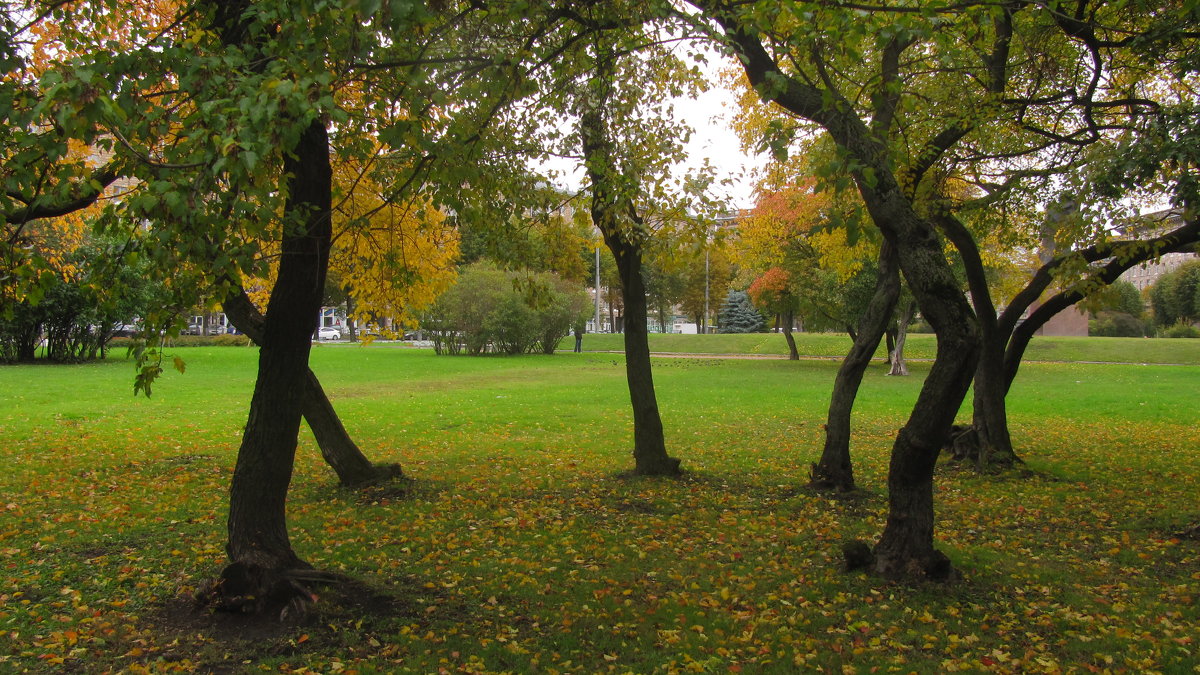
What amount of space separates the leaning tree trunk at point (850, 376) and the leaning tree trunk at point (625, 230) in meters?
1.96

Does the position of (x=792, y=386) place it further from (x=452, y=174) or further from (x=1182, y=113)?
(x=452, y=174)

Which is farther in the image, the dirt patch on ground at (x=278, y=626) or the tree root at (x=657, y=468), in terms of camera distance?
the tree root at (x=657, y=468)

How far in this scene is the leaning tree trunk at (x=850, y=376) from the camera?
25.3 feet

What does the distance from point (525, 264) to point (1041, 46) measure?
6.94 m

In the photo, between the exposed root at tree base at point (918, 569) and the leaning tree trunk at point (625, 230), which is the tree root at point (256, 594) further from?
the leaning tree trunk at point (625, 230)

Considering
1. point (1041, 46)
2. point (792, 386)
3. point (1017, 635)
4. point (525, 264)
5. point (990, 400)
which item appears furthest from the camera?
point (792, 386)

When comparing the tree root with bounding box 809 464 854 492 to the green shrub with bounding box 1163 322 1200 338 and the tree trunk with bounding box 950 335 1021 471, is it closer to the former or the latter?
the tree trunk with bounding box 950 335 1021 471

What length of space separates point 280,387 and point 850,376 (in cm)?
619

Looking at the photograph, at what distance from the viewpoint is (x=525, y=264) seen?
852 cm

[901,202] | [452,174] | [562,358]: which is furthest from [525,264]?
[562,358]

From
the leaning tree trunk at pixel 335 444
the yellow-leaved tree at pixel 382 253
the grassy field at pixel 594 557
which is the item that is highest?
the yellow-leaved tree at pixel 382 253

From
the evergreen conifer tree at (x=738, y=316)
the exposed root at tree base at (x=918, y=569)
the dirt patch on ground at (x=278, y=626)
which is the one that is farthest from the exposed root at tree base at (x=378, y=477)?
the evergreen conifer tree at (x=738, y=316)

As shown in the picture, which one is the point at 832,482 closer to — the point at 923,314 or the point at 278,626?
the point at 923,314

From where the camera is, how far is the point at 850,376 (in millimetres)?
8547
